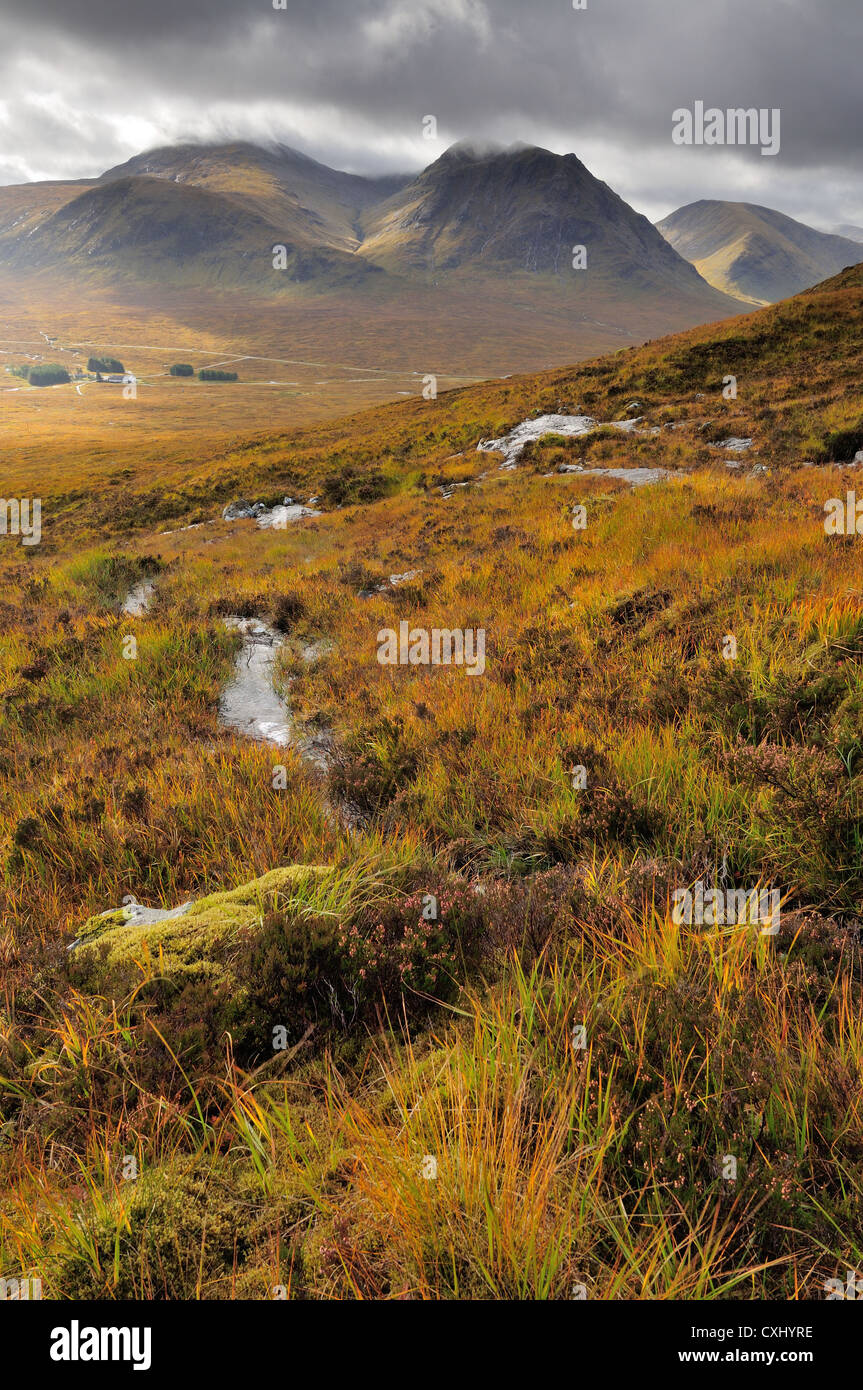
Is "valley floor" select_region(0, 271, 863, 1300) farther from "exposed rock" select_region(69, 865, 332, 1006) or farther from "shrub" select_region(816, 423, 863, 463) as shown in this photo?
"shrub" select_region(816, 423, 863, 463)

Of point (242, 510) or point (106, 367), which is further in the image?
point (106, 367)

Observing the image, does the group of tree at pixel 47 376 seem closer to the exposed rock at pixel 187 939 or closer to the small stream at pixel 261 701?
the small stream at pixel 261 701

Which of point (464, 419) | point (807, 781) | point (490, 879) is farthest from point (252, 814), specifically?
point (464, 419)

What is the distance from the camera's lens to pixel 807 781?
2.66 metres

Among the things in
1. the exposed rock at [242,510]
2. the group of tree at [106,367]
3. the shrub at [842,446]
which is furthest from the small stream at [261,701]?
the group of tree at [106,367]

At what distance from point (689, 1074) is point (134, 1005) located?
1775 mm

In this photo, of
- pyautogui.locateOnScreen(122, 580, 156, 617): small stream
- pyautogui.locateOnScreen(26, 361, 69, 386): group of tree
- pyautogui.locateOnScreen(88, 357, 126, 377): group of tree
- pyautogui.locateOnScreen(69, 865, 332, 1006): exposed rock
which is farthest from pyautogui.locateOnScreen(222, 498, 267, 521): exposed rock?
pyautogui.locateOnScreen(88, 357, 126, 377): group of tree

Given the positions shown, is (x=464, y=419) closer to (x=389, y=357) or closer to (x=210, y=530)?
(x=210, y=530)

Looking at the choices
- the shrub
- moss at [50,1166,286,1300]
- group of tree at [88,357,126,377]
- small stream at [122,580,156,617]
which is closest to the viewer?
moss at [50,1166,286,1300]

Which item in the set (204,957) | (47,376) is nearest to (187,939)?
(204,957)

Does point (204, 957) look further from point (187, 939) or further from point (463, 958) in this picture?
point (463, 958)

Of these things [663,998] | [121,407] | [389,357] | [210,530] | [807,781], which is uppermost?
[389,357]

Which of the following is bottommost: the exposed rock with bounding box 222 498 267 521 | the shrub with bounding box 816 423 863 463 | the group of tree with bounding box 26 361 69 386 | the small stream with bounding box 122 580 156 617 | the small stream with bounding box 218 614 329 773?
the small stream with bounding box 218 614 329 773

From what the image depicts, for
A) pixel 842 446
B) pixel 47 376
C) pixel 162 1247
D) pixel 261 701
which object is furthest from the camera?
pixel 47 376
